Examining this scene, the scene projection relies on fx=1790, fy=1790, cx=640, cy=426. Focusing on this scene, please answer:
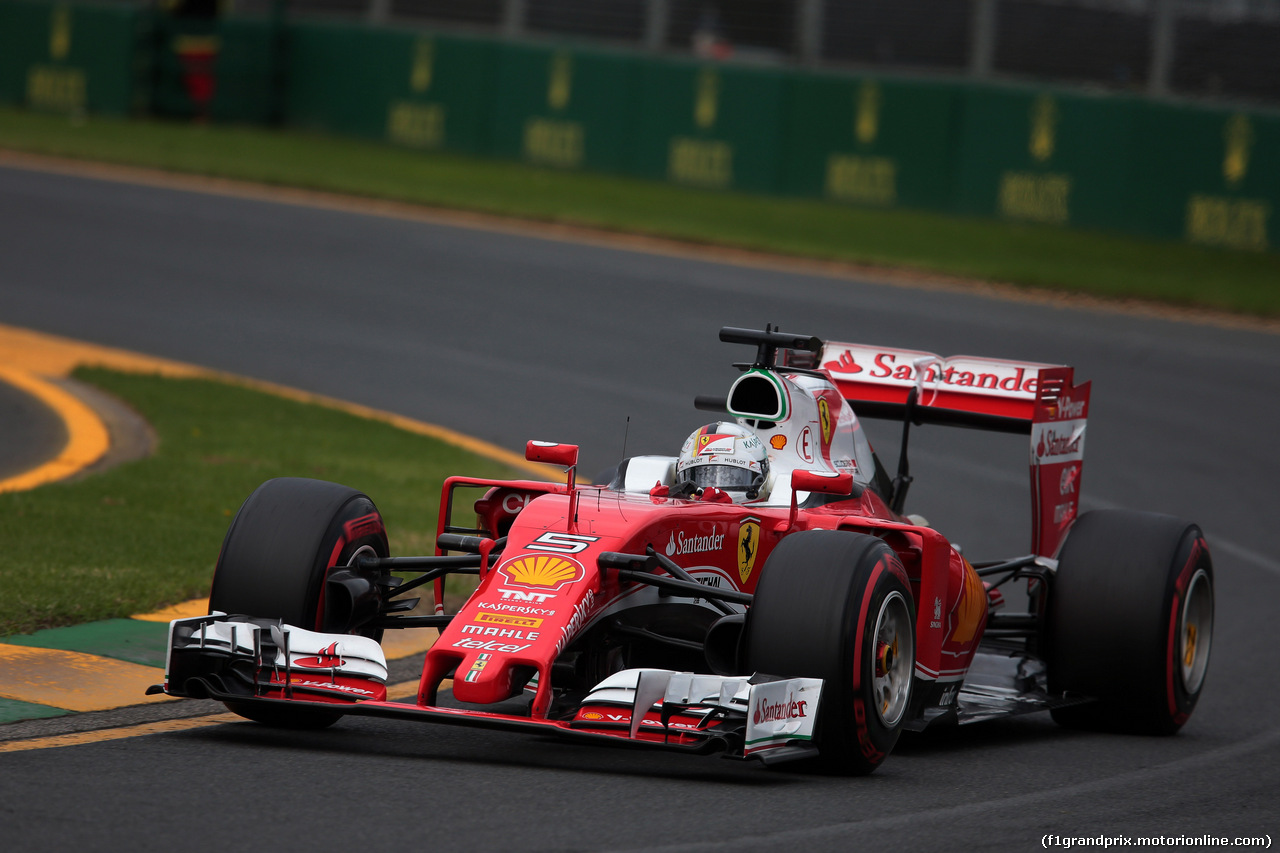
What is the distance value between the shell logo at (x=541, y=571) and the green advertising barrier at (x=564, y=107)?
905 inches

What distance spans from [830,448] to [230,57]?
27.1 m

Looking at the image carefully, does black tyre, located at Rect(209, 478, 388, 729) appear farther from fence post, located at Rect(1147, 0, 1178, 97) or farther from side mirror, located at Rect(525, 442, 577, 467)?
fence post, located at Rect(1147, 0, 1178, 97)

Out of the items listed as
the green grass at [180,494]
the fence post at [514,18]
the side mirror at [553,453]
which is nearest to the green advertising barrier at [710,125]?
the fence post at [514,18]

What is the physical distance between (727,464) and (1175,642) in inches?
86.8

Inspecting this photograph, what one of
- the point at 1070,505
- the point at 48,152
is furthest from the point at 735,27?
the point at 1070,505

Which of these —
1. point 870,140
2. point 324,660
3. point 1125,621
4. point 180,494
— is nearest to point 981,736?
point 1125,621

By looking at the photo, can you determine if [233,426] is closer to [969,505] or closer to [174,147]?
[969,505]

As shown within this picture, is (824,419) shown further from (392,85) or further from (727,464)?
(392,85)

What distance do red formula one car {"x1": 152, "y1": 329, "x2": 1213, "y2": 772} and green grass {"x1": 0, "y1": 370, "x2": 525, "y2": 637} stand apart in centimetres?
147

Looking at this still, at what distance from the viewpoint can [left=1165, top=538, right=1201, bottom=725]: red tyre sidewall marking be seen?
771 centimetres

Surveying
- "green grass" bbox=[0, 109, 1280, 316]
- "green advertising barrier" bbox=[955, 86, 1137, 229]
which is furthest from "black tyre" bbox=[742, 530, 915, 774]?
"green advertising barrier" bbox=[955, 86, 1137, 229]

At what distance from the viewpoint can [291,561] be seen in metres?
6.47

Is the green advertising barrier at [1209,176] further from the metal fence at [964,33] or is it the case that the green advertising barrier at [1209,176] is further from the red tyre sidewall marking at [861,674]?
the red tyre sidewall marking at [861,674]

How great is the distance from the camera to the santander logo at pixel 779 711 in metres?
5.74
